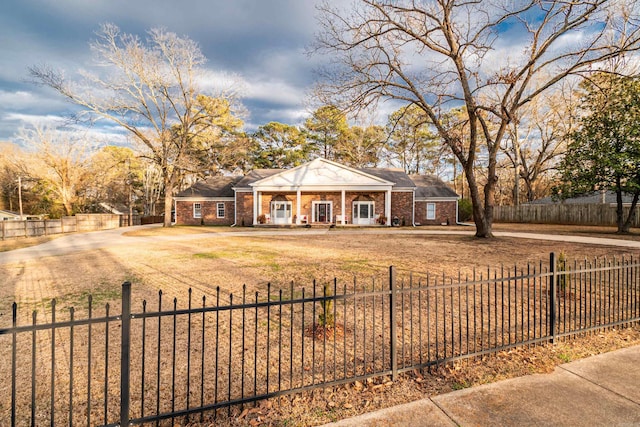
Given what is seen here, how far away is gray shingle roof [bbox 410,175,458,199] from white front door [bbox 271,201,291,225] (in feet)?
42.9

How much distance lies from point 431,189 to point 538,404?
30464mm

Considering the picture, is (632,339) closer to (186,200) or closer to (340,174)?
(340,174)

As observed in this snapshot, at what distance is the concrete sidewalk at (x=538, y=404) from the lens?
282 centimetres

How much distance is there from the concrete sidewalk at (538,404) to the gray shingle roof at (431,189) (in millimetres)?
28262

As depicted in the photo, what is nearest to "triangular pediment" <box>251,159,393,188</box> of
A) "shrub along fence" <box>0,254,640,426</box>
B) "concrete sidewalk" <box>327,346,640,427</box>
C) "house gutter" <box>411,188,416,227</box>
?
"house gutter" <box>411,188,416,227</box>

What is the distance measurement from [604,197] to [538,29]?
78.8 ft

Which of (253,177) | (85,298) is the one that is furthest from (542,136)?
(85,298)

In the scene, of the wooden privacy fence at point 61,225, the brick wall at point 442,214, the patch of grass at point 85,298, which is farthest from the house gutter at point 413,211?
the wooden privacy fence at point 61,225

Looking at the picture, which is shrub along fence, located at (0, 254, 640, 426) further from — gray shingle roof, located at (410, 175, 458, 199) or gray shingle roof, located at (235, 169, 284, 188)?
gray shingle roof, located at (410, 175, 458, 199)

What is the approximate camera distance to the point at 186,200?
31641 mm

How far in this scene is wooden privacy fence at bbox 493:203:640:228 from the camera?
25.7m

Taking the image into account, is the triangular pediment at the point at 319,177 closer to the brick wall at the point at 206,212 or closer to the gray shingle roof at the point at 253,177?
the gray shingle roof at the point at 253,177

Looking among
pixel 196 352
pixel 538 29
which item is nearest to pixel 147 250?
pixel 196 352

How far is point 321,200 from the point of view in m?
29.8
